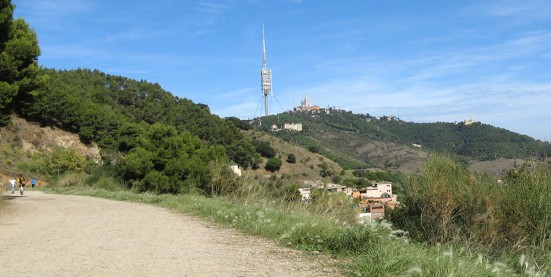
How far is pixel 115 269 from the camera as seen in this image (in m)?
5.84

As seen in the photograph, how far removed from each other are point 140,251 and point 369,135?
11607cm

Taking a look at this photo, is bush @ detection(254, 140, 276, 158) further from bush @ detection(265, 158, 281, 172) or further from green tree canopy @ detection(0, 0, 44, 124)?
green tree canopy @ detection(0, 0, 44, 124)

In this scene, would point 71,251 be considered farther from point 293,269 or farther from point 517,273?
point 517,273

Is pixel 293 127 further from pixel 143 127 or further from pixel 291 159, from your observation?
pixel 143 127

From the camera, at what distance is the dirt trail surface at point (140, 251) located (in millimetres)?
5809

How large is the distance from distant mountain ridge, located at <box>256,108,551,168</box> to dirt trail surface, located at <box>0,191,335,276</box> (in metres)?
71.3

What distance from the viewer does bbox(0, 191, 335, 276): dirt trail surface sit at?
19.1ft

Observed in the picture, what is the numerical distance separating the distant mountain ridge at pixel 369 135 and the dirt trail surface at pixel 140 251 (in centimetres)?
7135

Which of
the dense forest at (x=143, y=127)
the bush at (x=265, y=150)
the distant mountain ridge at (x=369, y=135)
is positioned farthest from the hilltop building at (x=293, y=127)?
the bush at (x=265, y=150)

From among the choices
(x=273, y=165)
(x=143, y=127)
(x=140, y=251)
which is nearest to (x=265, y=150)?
(x=273, y=165)

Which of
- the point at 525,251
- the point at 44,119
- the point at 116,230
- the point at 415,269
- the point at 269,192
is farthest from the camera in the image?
the point at 44,119

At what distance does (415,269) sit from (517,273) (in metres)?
1.48

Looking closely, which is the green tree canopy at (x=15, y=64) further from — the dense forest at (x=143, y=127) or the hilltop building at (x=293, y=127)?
the hilltop building at (x=293, y=127)

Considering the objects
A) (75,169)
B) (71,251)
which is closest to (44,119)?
(75,169)
